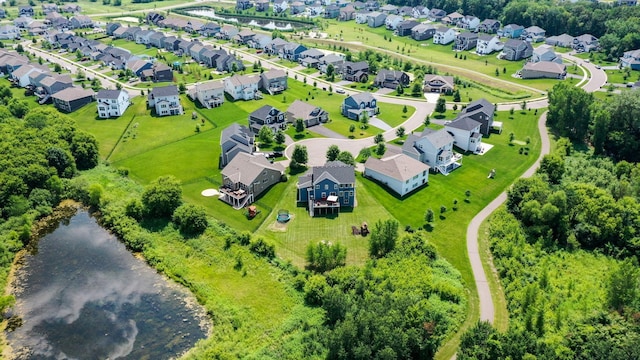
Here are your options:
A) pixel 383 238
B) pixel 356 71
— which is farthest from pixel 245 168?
pixel 356 71

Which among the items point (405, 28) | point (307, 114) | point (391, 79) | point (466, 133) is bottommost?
point (307, 114)

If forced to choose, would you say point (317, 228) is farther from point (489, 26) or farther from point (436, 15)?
point (436, 15)

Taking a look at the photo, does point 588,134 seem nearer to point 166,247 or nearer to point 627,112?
point 627,112

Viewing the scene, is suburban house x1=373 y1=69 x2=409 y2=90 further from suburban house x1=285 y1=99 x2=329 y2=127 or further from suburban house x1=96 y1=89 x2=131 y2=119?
suburban house x1=96 y1=89 x2=131 y2=119

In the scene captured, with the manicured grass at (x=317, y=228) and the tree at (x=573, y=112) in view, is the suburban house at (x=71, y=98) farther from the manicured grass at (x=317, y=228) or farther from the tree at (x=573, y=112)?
the tree at (x=573, y=112)

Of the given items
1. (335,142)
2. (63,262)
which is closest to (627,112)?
(335,142)
